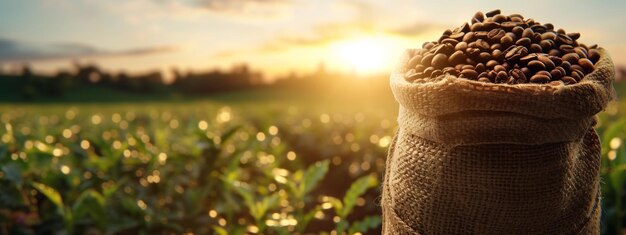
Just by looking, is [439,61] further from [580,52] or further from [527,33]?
[580,52]

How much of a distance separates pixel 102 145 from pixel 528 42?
2.90m

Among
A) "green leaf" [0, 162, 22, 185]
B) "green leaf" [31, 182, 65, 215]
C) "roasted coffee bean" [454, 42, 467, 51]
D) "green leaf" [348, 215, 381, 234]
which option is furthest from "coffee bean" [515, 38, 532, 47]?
"green leaf" [0, 162, 22, 185]

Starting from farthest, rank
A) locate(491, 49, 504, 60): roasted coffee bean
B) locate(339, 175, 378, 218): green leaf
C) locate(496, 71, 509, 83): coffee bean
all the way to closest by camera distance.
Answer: locate(339, 175, 378, 218): green leaf
locate(491, 49, 504, 60): roasted coffee bean
locate(496, 71, 509, 83): coffee bean

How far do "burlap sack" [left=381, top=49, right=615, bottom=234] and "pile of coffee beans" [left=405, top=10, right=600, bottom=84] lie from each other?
0.34 ft

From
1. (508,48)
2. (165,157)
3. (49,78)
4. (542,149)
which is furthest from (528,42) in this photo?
(49,78)

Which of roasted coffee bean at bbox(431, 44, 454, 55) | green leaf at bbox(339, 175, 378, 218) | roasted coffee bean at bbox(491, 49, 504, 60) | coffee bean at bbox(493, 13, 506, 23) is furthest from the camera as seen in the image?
green leaf at bbox(339, 175, 378, 218)

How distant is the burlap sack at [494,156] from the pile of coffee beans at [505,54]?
0.10 metres

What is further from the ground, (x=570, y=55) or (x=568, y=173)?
(x=570, y=55)

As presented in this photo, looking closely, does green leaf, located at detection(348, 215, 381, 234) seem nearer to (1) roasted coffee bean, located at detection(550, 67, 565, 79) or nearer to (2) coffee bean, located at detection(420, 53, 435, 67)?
(2) coffee bean, located at detection(420, 53, 435, 67)

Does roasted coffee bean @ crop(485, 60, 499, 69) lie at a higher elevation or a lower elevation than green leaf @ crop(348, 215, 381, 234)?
higher

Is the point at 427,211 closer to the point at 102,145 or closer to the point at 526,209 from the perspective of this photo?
the point at 526,209

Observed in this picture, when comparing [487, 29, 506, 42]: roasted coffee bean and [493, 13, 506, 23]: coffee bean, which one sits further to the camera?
[493, 13, 506, 23]: coffee bean

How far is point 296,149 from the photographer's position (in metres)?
6.81

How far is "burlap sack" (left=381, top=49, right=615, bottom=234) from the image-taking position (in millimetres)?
2322
